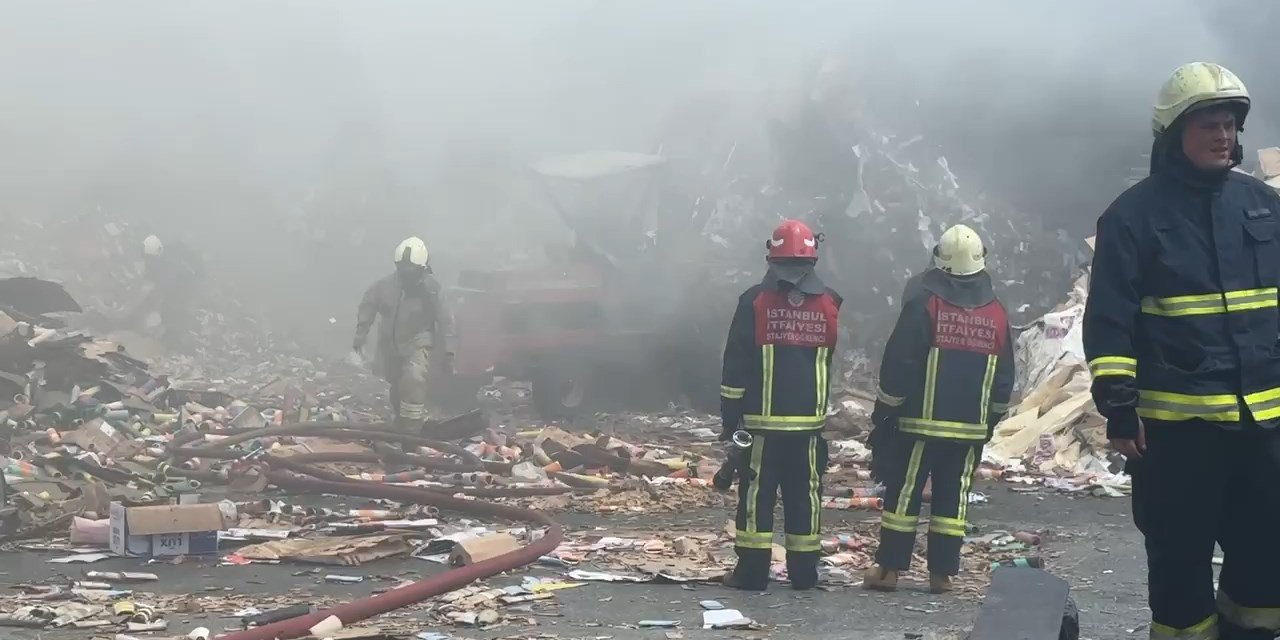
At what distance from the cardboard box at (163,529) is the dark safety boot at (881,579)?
3188mm

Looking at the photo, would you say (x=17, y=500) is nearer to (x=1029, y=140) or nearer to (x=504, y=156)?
(x=1029, y=140)

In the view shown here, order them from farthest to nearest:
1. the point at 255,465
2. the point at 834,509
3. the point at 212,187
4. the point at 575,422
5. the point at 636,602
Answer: the point at 212,187 < the point at 575,422 < the point at 255,465 < the point at 834,509 < the point at 636,602

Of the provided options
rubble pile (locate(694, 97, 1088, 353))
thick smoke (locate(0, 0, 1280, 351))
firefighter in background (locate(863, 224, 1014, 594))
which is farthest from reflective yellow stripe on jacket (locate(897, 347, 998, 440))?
thick smoke (locate(0, 0, 1280, 351))

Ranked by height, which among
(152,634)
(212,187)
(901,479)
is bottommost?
(152,634)

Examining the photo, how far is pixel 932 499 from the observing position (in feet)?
21.1

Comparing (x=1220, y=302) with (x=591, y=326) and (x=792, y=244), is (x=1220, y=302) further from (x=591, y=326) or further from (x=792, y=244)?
(x=591, y=326)

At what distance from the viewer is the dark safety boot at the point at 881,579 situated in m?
6.47

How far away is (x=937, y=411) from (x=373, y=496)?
3905mm

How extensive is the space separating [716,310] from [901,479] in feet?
28.6

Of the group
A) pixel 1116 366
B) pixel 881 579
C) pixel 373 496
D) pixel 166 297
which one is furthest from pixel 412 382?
pixel 1116 366

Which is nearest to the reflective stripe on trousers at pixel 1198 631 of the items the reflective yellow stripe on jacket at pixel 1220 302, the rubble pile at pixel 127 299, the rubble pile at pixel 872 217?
the reflective yellow stripe on jacket at pixel 1220 302

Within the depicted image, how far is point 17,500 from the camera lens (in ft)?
27.0

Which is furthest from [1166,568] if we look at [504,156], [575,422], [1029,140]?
[504,156]

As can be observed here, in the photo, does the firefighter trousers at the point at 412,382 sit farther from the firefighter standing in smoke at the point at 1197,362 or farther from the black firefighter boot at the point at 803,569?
the firefighter standing in smoke at the point at 1197,362
